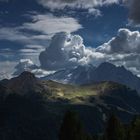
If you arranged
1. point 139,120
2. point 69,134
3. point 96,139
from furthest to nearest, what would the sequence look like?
point 96,139
point 139,120
point 69,134

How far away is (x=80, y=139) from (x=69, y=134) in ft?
11.2

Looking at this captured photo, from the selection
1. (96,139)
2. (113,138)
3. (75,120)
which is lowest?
(96,139)

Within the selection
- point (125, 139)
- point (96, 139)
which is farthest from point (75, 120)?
point (96, 139)

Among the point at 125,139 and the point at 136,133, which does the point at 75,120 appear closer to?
the point at 136,133

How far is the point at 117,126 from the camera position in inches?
4680

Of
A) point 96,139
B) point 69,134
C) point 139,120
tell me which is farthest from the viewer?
point 96,139

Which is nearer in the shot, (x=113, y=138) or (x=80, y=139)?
(x=80, y=139)

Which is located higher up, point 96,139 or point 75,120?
point 75,120

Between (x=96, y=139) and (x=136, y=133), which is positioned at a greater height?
(x=136, y=133)

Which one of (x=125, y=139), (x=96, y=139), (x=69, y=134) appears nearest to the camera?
(x=69, y=134)

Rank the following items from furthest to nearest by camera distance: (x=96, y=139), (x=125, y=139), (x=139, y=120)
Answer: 1. (x=96, y=139)
2. (x=125, y=139)
3. (x=139, y=120)

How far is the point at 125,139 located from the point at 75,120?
2561cm

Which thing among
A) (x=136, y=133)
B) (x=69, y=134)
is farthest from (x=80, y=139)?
(x=136, y=133)

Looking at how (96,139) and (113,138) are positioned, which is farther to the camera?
(96,139)
